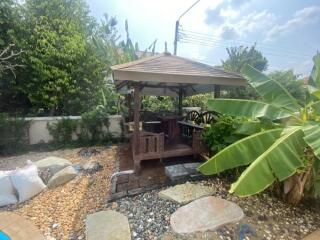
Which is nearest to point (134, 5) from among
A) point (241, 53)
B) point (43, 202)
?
point (43, 202)

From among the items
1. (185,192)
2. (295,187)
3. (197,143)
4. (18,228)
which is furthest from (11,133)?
(295,187)

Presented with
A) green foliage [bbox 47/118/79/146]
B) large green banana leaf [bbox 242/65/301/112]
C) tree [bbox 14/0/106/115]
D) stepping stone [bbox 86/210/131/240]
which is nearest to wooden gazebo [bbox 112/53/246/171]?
large green banana leaf [bbox 242/65/301/112]

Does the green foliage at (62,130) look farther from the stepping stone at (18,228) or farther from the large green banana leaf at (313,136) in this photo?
the large green banana leaf at (313,136)

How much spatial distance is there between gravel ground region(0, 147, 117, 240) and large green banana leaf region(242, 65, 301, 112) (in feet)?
12.5

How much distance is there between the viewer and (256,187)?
2.49m

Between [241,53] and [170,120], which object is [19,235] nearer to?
[170,120]

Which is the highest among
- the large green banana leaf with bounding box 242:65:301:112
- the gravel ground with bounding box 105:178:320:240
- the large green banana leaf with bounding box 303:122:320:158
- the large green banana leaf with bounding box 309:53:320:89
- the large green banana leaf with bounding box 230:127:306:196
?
the large green banana leaf with bounding box 309:53:320:89

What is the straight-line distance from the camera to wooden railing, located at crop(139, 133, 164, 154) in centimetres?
536

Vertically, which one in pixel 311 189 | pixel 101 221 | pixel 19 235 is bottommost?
pixel 19 235

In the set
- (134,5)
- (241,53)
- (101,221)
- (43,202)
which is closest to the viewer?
(101,221)

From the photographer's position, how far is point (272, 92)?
12.2 feet

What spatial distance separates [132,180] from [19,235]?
7.72 feet

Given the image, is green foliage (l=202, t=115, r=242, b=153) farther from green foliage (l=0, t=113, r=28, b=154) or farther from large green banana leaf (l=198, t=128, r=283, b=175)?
green foliage (l=0, t=113, r=28, b=154)

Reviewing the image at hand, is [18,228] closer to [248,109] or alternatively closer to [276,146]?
[276,146]
